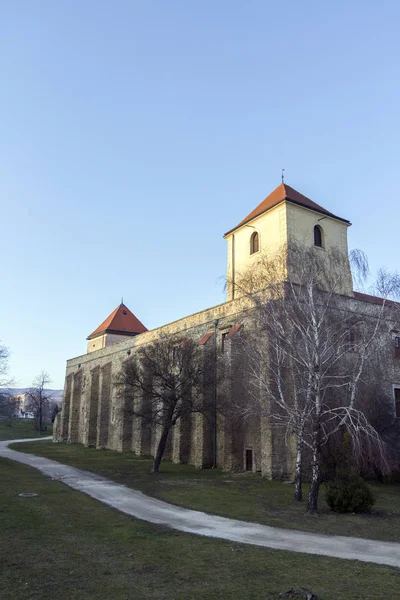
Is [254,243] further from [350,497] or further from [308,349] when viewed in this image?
[350,497]

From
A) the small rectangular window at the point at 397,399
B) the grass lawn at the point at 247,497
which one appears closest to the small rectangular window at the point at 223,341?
the grass lawn at the point at 247,497

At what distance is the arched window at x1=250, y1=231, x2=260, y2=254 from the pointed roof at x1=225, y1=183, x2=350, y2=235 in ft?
3.68

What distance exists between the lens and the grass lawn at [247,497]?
42.2ft

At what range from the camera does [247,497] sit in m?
17.0

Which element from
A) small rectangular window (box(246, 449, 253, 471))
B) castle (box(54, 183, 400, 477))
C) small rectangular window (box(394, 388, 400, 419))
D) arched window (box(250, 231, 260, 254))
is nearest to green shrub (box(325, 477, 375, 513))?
castle (box(54, 183, 400, 477))

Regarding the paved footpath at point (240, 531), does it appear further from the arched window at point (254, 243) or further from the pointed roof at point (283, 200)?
the pointed roof at point (283, 200)

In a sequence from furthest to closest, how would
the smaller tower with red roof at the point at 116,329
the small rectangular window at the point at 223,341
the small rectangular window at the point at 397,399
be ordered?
1. the smaller tower with red roof at the point at 116,329
2. the small rectangular window at the point at 223,341
3. the small rectangular window at the point at 397,399

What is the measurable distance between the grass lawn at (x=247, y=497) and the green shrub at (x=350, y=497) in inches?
12.2

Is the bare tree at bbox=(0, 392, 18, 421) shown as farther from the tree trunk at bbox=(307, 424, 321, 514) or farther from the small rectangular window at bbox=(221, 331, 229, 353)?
the tree trunk at bbox=(307, 424, 321, 514)

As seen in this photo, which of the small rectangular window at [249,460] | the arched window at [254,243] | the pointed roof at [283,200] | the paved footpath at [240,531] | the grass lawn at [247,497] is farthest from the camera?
the arched window at [254,243]

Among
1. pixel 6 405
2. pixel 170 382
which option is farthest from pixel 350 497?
pixel 6 405

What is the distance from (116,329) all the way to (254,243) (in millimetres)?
24785

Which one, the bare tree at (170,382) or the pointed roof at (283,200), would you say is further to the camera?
the pointed roof at (283,200)

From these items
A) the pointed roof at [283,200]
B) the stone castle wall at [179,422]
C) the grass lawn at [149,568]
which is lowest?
the grass lawn at [149,568]
